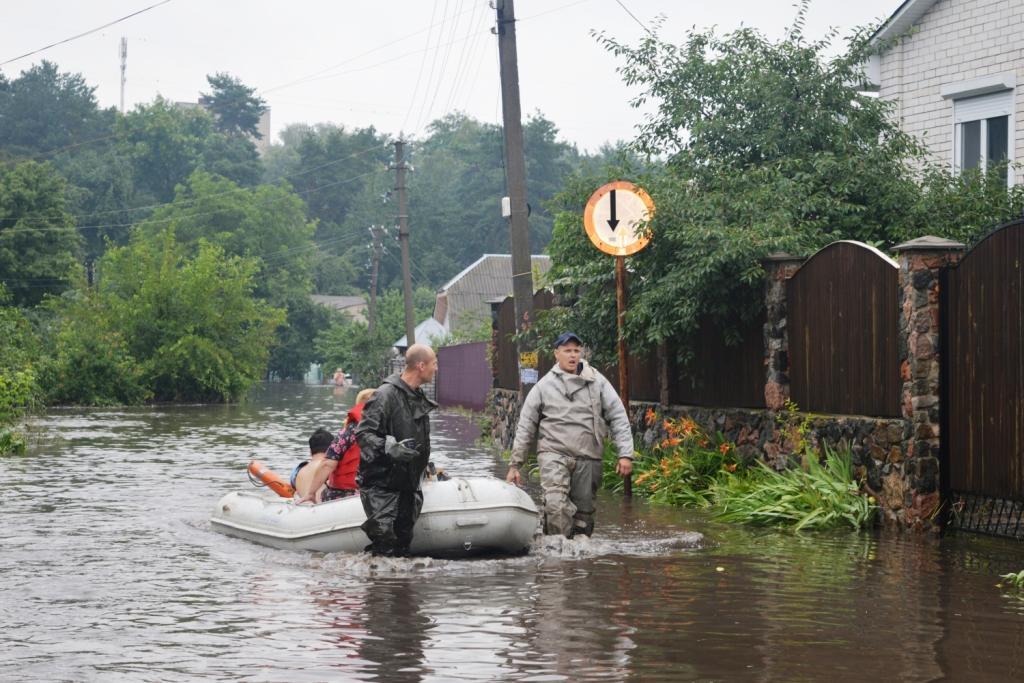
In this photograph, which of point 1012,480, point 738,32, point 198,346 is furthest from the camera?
point 198,346

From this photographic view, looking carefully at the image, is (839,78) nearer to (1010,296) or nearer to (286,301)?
(1010,296)

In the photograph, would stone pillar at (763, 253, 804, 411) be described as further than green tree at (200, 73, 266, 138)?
No

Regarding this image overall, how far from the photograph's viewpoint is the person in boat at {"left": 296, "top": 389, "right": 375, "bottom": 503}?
11930 mm

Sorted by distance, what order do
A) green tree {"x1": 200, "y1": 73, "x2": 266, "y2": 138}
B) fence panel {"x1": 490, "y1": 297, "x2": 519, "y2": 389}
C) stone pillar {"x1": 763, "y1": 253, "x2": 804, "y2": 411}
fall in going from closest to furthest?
stone pillar {"x1": 763, "y1": 253, "x2": 804, "y2": 411} < fence panel {"x1": 490, "y1": 297, "x2": 519, "y2": 389} < green tree {"x1": 200, "y1": 73, "x2": 266, "y2": 138}

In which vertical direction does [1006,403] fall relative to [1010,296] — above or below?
below

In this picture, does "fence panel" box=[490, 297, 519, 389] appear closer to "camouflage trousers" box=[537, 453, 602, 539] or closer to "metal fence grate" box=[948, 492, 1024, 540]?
"camouflage trousers" box=[537, 453, 602, 539]

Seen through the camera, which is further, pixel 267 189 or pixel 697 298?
pixel 267 189

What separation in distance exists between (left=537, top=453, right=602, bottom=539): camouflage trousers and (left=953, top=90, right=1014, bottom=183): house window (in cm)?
1025

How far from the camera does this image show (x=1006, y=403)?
36.2 ft

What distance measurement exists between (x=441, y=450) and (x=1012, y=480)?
548 inches

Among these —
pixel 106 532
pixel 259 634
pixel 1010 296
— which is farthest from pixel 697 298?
pixel 259 634

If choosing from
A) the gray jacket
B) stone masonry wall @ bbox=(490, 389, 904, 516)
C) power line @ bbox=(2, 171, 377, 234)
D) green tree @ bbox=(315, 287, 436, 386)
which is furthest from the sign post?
green tree @ bbox=(315, 287, 436, 386)

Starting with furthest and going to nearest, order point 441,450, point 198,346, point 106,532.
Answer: point 198,346 < point 441,450 < point 106,532

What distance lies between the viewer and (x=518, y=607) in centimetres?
888
